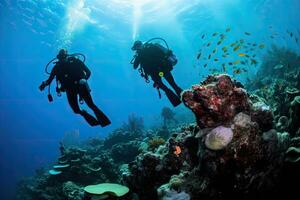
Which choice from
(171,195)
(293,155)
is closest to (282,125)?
(293,155)

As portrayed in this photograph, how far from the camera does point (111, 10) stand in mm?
34500

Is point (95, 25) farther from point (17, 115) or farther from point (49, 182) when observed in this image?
point (17, 115)

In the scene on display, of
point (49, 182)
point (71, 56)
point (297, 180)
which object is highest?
point (71, 56)

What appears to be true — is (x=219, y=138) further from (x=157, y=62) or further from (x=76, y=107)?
(x=157, y=62)

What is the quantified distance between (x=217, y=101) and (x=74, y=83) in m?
5.95

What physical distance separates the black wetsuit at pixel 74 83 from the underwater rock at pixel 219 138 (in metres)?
5.24

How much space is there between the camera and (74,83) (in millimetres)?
8828

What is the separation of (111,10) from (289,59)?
73.3ft

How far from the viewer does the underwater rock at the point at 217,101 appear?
3.99 meters

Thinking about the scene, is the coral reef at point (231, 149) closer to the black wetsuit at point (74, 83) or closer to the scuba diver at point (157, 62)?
the black wetsuit at point (74, 83)

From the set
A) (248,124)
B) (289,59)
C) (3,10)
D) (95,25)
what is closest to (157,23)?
(95,25)

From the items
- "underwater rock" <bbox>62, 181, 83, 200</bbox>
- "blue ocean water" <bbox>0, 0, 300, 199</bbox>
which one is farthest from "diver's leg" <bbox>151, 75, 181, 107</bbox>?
"underwater rock" <bbox>62, 181, 83, 200</bbox>

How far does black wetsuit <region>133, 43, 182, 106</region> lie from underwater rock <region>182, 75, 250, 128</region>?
5.59 m

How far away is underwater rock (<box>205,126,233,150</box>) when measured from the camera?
149 inches
